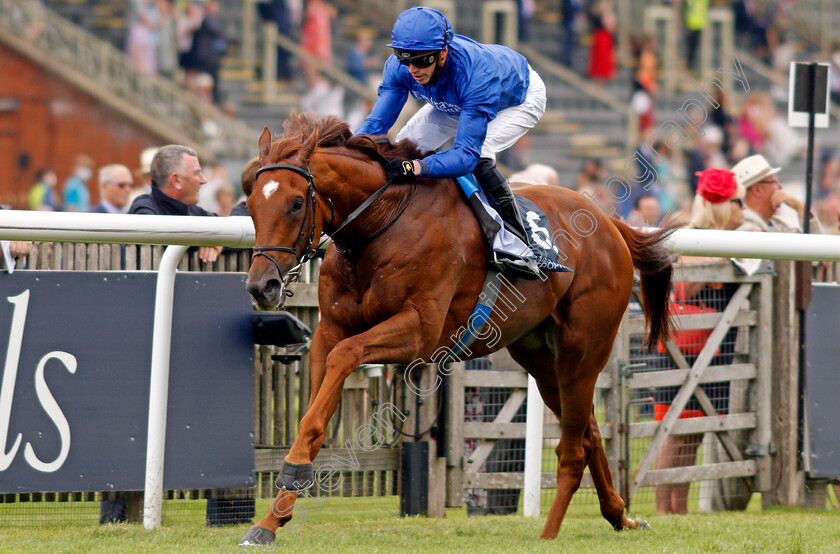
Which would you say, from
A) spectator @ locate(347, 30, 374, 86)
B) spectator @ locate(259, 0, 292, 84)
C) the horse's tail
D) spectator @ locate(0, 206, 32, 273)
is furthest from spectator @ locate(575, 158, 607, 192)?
spectator @ locate(0, 206, 32, 273)

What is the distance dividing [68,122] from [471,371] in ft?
42.2

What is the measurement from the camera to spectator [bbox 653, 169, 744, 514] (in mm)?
6027

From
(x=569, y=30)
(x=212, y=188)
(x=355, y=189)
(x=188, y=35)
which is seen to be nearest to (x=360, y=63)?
(x=188, y=35)

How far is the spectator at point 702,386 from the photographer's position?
6.03 m

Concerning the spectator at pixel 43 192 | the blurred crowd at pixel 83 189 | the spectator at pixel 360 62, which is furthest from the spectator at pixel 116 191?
the spectator at pixel 360 62

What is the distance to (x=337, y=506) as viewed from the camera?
17.2 feet

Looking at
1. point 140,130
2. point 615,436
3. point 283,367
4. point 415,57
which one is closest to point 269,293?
point 415,57

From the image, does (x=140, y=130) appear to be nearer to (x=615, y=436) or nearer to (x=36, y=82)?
(x=36, y=82)

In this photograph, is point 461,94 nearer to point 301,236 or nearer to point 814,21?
point 301,236

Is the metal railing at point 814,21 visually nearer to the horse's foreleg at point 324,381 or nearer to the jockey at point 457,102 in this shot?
the jockey at point 457,102

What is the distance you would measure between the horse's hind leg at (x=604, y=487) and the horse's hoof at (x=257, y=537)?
169 centimetres

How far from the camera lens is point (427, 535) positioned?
4.67 meters

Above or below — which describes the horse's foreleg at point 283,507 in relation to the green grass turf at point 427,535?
above

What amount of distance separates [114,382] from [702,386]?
320cm
